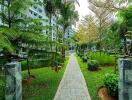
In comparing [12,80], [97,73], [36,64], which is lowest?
[97,73]

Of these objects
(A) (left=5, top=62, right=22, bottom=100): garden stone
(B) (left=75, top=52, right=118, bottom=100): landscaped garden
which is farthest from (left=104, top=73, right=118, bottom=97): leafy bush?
(A) (left=5, top=62, right=22, bottom=100): garden stone

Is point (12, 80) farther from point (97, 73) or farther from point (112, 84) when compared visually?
point (97, 73)

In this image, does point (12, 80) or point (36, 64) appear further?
point (36, 64)

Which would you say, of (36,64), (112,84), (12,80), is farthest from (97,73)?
(12,80)

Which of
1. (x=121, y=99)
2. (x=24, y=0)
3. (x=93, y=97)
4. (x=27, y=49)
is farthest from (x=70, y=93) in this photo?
(x=24, y=0)

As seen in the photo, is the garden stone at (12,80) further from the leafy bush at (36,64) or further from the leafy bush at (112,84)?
the leafy bush at (36,64)

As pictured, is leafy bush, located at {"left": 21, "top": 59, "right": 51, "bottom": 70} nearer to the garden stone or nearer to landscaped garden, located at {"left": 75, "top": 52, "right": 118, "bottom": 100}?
landscaped garden, located at {"left": 75, "top": 52, "right": 118, "bottom": 100}

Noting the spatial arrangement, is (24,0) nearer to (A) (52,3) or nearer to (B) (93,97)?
(B) (93,97)

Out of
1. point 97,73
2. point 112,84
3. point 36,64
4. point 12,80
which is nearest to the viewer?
point 12,80

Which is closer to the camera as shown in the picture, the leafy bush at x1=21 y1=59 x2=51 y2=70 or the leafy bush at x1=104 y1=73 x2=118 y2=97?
the leafy bush at x1=104 y1=73 x2=118 y2=97

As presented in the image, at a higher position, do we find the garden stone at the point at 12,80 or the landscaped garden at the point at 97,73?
the garden stone at the point at 12,80

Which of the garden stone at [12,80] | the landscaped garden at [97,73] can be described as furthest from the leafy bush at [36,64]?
the garden stone at [12,80]

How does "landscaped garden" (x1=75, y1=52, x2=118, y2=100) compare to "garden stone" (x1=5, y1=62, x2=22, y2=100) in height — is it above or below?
A: below

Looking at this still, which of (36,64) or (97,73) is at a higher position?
(36,64)
